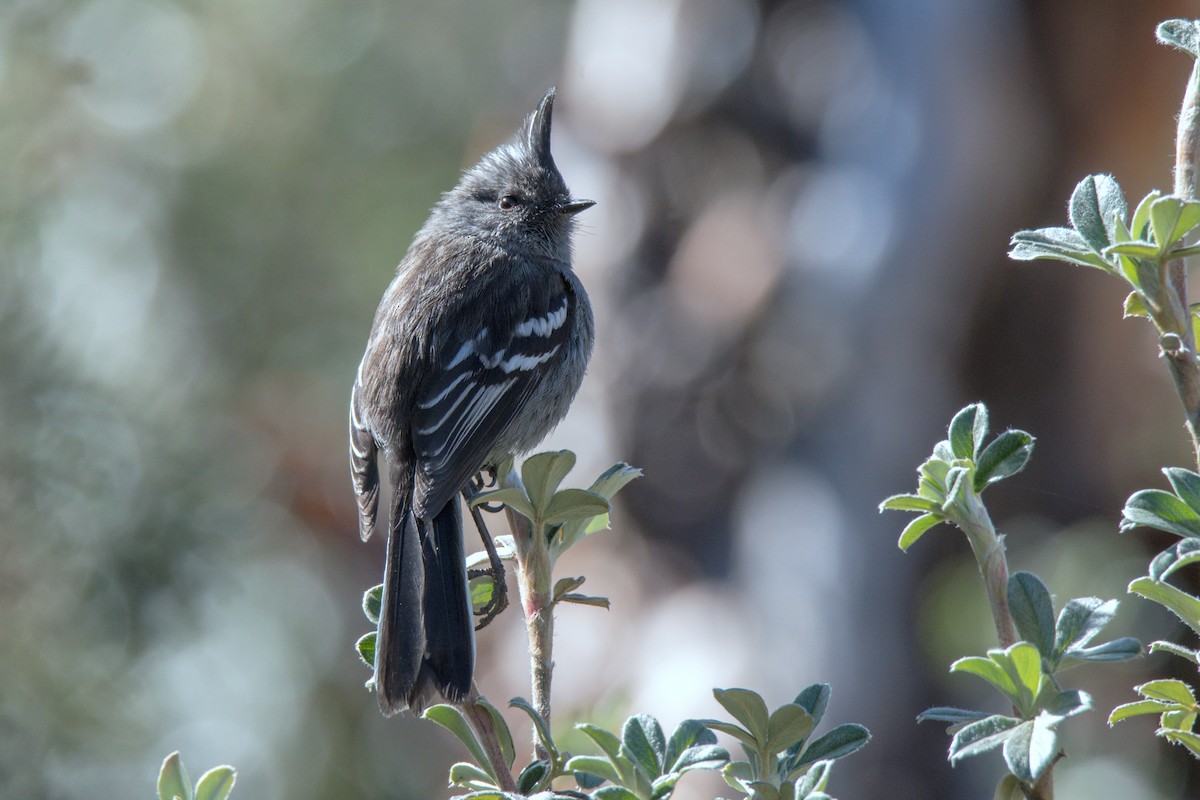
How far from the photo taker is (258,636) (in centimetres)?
452

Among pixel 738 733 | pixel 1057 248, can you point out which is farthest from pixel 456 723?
pixel 1057 248

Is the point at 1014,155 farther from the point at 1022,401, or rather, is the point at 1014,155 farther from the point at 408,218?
the point at 408,218

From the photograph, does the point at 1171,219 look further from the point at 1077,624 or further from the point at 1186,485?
the point at 1077,624

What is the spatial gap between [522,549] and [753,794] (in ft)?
1.27

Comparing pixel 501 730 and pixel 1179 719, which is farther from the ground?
pixel 501 730

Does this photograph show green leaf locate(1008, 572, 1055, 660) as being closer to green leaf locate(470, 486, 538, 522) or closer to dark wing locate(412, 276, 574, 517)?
green leaf locate(470, 486, 538, 522)

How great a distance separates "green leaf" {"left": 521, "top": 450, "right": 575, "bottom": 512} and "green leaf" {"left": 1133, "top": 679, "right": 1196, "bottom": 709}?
51cm

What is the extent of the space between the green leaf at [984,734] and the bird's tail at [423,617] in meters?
0.63

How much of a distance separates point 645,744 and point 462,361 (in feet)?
5.81

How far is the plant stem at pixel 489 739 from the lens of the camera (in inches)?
36.0

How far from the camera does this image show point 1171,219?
0.79 meters

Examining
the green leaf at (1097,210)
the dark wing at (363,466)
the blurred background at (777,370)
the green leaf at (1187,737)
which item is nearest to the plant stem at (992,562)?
the green leaf at (1187,737)

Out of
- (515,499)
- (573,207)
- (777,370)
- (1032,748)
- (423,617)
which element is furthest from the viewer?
(777,370)

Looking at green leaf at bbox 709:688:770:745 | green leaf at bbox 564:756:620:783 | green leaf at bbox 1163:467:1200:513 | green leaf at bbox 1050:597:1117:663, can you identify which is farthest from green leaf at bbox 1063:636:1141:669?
green leaf at bbox 564:756:620:783
